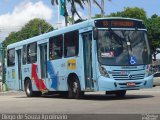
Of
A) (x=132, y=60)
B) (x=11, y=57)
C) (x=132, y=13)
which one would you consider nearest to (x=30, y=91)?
(x=11, y=57)

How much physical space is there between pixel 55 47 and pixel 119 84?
194 inches

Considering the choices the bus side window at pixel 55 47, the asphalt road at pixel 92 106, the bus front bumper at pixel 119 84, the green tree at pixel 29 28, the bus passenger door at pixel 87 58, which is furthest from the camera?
the green tree at pixel 29 28

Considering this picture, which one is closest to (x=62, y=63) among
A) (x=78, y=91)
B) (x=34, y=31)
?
(x=78, y=91)

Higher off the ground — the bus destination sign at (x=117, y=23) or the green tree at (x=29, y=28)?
the green tree at (x=29, y=28)

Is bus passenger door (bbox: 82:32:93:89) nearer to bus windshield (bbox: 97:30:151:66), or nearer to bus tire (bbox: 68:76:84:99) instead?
bus windshield (bbox: 97:30:151:66)

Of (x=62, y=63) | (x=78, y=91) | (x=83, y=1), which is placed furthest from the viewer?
(x=83, y=1)

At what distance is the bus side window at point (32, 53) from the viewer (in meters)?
25.6

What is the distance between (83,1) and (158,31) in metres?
23.4

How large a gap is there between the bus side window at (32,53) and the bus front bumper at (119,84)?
23.6ft

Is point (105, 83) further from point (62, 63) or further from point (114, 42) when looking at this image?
point (62, 63)

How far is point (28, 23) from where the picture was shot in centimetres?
10744

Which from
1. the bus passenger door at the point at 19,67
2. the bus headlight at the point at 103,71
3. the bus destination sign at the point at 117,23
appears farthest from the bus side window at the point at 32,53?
the bus headlight at the point at 103,71

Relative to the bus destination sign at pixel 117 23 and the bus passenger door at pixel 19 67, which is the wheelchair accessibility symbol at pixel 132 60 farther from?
the bus passenger door at pixel 19 67

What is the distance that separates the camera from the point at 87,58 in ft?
66.1
